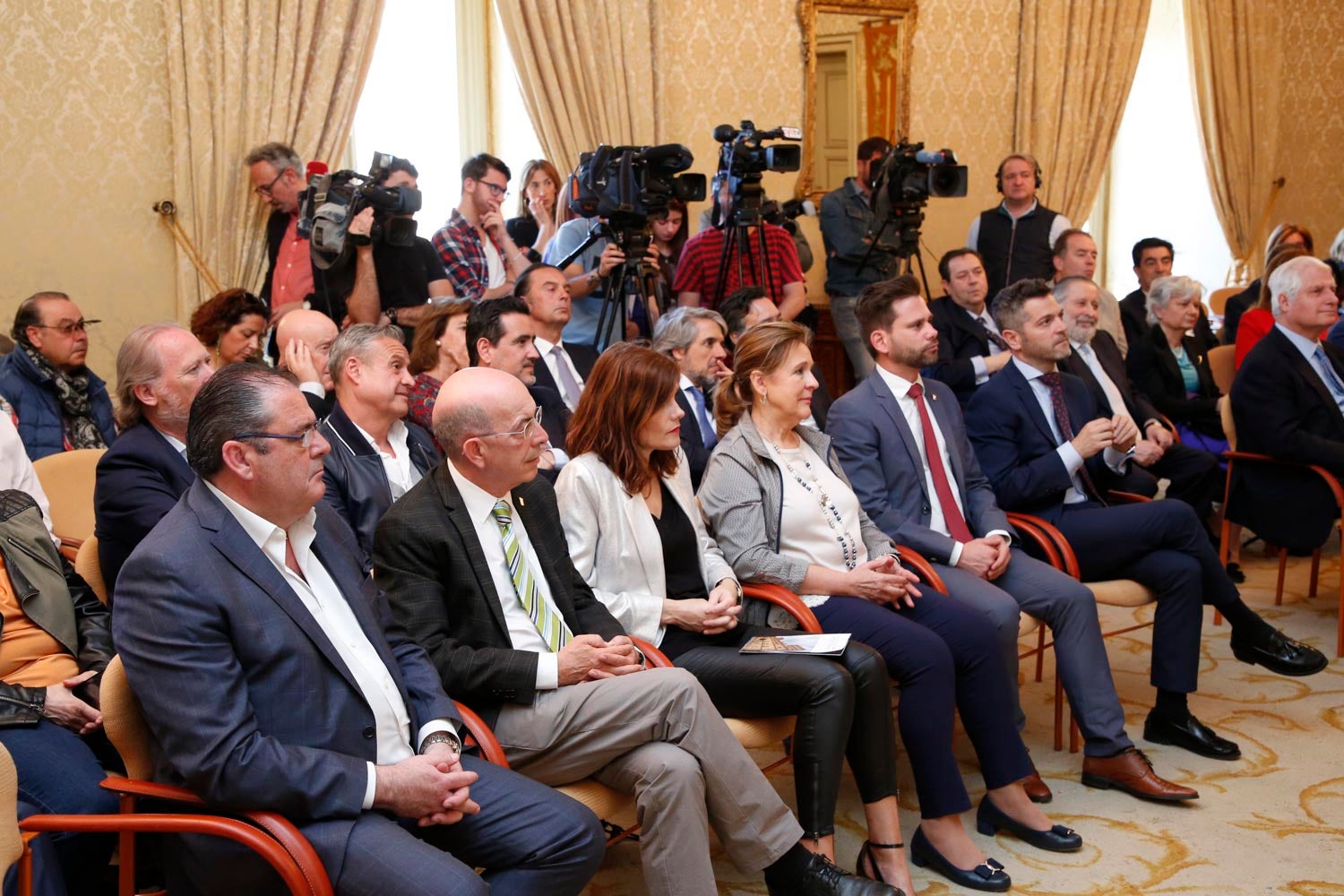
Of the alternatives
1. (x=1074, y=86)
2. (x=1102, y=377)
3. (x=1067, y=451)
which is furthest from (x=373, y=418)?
(x=1074, y=86)

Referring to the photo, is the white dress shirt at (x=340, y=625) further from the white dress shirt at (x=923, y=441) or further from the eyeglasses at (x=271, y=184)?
the eyeglasses at (x=271, y=184)

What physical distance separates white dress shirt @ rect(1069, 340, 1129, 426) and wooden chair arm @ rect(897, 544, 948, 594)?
1442 mm

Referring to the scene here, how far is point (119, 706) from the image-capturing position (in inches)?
75.1

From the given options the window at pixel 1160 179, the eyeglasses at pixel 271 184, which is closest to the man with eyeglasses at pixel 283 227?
the eyeglasses at pixel 271 184

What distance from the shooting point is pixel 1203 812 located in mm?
3131

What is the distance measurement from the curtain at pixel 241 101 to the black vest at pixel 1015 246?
10.9 feet

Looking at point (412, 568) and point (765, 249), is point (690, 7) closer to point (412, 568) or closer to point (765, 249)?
point (765, 249)

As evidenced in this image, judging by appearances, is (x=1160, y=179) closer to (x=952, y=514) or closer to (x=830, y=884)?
(x=952, y=514)

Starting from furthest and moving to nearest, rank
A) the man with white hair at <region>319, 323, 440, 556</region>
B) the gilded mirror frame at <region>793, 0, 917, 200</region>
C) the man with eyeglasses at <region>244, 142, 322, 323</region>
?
the gilded mirror frame at <region>793, 0, 917, 200</region> → the man with eyeglasses at <region>244, 142, 322, 323</region> → the man with white hair at <region>319, 323, 440, 556</region>

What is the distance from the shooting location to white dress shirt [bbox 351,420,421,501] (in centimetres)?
311

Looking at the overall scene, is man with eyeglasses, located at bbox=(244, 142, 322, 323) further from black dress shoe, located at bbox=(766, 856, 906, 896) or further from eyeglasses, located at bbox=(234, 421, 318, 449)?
black dress shoe, located at bbox=(766, 856, 906, 896)

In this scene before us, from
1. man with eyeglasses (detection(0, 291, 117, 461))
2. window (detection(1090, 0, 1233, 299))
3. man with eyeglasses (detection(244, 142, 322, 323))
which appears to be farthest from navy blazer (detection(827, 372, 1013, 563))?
window (detection(1090, 0, 1233, 299))

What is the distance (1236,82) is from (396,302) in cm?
664

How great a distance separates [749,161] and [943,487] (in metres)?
1.89
